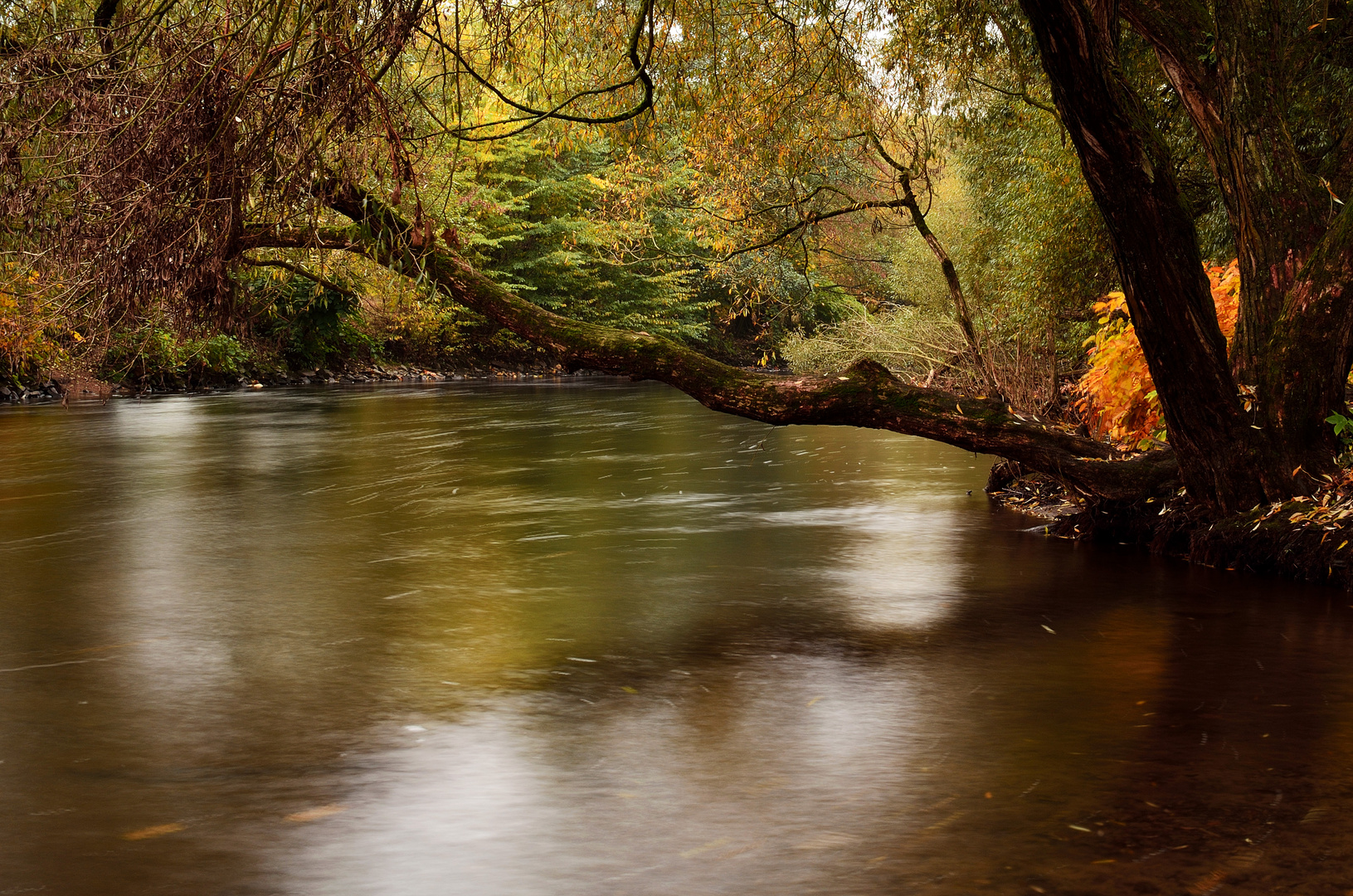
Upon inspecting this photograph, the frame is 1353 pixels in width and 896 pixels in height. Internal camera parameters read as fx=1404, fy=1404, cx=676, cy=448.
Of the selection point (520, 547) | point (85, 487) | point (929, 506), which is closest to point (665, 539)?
point (520, 547)

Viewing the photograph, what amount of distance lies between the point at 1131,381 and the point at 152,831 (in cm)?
939

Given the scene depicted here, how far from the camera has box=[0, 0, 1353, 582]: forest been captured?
787cm

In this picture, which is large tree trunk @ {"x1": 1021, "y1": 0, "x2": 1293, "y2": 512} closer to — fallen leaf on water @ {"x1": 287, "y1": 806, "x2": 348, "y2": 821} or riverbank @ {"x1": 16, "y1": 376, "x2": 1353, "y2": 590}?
riverbank @ {"x1": 16, "y1": 376, "x2": 1353, "y2": 590}

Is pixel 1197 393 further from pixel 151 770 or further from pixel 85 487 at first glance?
pixel 85 487

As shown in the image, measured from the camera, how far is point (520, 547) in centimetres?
1227

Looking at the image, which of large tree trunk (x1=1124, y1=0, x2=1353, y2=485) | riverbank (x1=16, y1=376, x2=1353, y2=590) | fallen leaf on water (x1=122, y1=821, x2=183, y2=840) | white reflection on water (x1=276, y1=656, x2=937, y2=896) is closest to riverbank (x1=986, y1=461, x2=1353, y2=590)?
riverbank (x1=16, y1=376, x2=1353, y2=590)

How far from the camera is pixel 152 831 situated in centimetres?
510

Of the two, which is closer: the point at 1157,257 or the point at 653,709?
the point at 653,709

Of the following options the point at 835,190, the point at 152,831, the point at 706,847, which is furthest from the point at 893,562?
the point at 152,831

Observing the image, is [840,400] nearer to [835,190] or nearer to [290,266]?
[290,266]

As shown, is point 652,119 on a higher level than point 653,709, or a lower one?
higher

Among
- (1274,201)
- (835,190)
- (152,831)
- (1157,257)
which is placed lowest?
(152,831)

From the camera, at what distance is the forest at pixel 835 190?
7.87 meters

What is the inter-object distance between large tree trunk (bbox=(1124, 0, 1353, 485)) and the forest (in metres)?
0.02
